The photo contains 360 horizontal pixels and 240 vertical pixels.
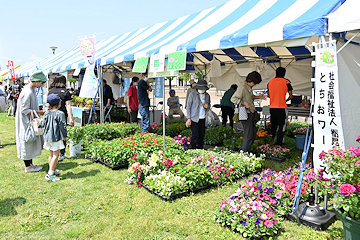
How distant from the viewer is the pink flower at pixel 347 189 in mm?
2309

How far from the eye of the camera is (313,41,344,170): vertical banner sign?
305 centimetres

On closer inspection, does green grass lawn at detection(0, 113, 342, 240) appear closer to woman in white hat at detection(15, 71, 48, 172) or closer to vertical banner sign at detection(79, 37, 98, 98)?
woman in white hat at detection(15, 71, 48, 172)

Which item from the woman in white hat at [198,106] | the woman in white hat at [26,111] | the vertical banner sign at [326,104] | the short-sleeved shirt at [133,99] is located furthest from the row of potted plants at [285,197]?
the short-sleeved shirt at [133,99]

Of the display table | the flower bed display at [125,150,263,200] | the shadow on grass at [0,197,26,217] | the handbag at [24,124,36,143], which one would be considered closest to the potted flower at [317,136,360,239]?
the flower bed display at [125,150,263,200]

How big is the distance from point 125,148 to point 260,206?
318 centimetres

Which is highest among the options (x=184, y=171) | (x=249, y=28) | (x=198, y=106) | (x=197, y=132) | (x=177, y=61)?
(x=249, y=28)

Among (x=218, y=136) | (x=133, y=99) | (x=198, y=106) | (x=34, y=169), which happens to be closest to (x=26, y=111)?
(x=34, y=169)

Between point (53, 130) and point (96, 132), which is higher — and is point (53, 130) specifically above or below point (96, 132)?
above

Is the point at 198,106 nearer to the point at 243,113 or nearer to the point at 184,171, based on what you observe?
the point at 243,113

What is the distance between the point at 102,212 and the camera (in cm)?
359

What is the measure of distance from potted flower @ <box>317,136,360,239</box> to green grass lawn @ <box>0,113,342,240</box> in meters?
0.54

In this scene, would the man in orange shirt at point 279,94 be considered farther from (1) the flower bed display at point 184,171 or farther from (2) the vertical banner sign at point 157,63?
(2) the vertical banner sign at point 157,63

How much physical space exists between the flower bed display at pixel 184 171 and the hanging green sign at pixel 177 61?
165 cm

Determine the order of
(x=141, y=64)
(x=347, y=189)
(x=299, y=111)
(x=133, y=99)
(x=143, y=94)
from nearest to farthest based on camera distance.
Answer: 1. (x=347, y=189)
2. (x=141, y=64)
3. (x=143, y=94)
4. (x=299, y=111)
5. (x=133, y=99)
